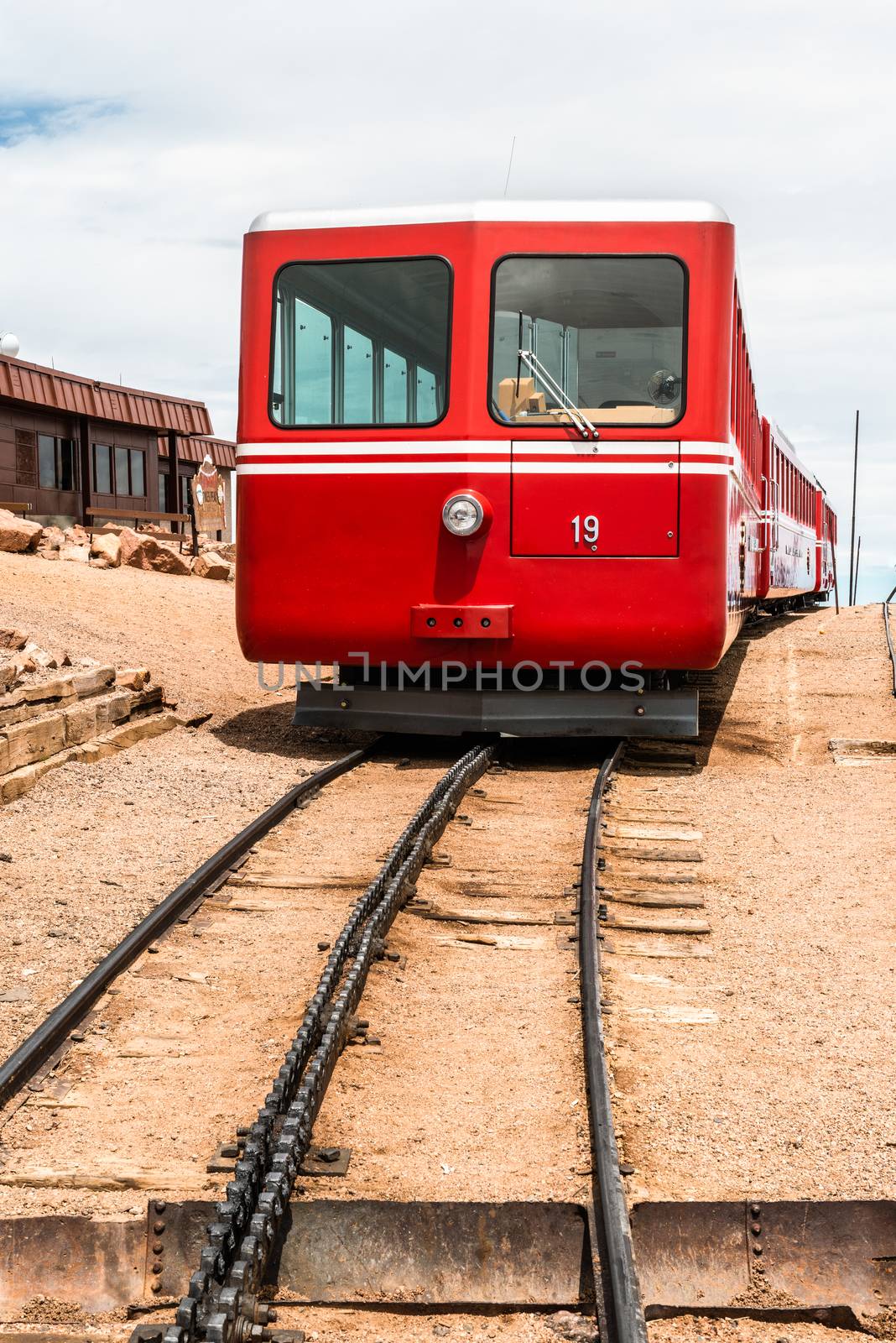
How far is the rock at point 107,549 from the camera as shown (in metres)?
20.0

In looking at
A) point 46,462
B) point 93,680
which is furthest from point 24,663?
point 46,462

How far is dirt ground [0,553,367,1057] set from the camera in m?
5.30

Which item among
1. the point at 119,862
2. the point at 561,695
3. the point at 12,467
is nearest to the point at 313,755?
the point at 561,695

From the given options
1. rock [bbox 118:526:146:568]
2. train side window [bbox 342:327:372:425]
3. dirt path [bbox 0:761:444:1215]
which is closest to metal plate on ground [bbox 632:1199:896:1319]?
dirt path [bbox 0:761:444:1215]

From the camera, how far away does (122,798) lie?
26.1ft

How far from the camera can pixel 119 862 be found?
647 cm

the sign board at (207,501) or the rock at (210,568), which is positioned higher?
the sign board at (207,501)

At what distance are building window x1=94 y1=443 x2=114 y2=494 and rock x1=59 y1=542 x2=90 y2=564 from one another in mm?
10607

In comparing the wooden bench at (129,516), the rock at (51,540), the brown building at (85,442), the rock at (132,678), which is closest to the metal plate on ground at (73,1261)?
the rock at (132,678)

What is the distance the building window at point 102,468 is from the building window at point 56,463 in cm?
77

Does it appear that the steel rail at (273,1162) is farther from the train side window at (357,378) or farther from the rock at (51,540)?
the rock at (51,540)

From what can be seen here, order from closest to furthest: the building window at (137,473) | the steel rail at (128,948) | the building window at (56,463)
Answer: the steel rail at (128,948), the building window at (56,463), the building window at (137,473)

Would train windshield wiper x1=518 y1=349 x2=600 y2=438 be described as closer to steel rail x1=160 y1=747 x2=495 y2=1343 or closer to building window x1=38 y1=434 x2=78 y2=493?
steel rail x1=160 y1=747 x2=495 y2=1343

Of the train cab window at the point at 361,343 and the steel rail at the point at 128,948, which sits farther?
the train cab window at the point at 361,343
